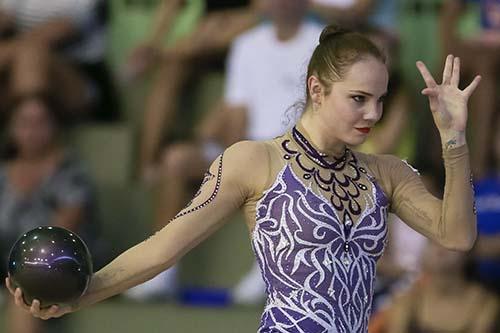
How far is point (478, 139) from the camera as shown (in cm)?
681

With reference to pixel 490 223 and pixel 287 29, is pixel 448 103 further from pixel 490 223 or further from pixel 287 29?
pixel 287 29

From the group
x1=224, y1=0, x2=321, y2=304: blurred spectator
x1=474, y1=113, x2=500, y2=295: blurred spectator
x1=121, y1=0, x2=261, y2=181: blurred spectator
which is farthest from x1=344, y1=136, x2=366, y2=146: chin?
x1=121, y1=0, x2=261, y2=181: blurred spectator

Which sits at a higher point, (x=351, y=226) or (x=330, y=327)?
(x=351, y=226)

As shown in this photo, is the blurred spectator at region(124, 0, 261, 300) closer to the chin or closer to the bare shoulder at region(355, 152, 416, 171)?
the bare shoulder at region(355, 152, 416, 171)

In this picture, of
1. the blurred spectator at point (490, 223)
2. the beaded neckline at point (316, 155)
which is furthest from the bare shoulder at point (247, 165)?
the blurred spectator at point (490, 223)

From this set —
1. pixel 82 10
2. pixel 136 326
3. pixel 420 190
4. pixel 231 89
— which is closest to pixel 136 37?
pixel 82 10

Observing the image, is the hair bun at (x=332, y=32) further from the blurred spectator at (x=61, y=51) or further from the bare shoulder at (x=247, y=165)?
the blurred spectator at (x=61, y=51)

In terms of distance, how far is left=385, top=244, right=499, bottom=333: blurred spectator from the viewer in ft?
19.4

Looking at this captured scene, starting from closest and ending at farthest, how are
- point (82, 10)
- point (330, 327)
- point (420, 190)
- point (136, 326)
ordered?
point (330, 327) → point (420, 190) → point (136, 326) → point (82, 10)

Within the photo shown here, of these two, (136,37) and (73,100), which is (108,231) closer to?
(73,100)

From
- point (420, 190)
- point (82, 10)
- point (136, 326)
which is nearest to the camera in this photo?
point (420, 190)

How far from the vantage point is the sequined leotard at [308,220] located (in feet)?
11.8

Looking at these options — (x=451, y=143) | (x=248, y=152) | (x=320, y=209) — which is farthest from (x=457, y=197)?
(x=248, y=152)

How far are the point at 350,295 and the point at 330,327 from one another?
11cm
